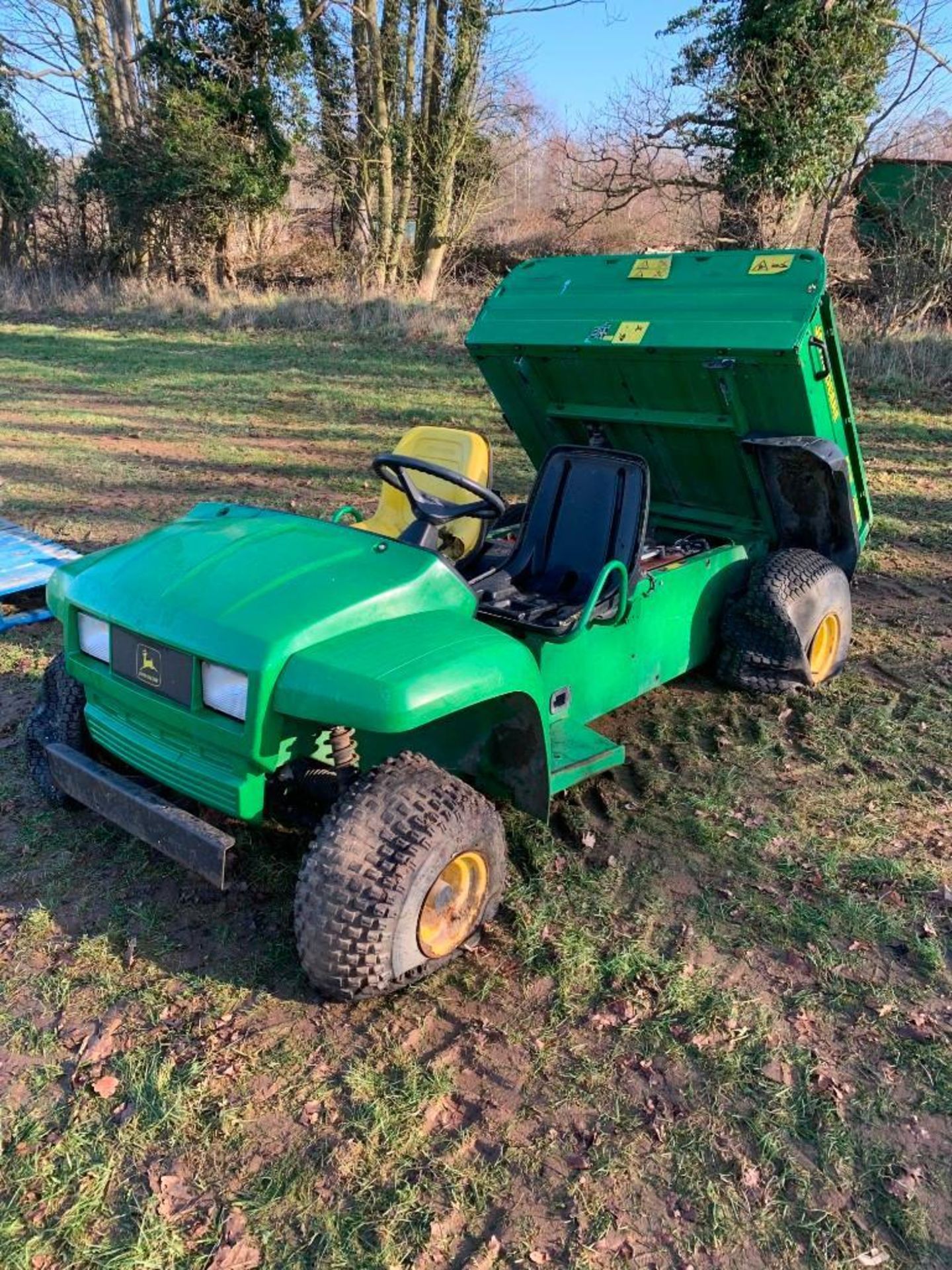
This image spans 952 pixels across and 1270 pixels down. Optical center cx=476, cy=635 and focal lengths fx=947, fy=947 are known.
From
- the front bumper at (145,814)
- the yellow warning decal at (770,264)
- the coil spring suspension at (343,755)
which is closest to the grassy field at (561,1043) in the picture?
the front bumper at (145,814)

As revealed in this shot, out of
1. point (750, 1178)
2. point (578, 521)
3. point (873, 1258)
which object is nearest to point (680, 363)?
point (578, 521)

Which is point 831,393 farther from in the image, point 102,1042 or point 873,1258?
point 102,1042

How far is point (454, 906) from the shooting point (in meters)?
2.61

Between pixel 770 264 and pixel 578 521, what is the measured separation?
1294mm

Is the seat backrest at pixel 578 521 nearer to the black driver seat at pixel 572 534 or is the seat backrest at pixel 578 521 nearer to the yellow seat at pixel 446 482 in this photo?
the black driver seat at pixel 572 534

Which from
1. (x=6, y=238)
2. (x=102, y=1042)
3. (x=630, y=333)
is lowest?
(x=102, y=1042)

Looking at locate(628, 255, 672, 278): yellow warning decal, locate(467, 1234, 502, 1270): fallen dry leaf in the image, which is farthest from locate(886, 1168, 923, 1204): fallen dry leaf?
locate(628, 255, 672, 278): yellow warning decal

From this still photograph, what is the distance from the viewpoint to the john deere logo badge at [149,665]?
252 cm

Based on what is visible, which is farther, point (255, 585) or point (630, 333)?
point (630, 333)

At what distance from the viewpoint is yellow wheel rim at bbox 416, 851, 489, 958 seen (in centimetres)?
252

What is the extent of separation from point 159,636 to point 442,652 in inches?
29.4

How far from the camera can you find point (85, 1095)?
2232 millimetres

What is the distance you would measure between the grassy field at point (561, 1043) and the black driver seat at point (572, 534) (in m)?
0.74

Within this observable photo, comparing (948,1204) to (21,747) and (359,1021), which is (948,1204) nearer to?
(359,1021)
